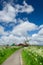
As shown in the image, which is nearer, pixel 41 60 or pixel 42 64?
pixel 42 64

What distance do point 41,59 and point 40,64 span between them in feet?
6.97

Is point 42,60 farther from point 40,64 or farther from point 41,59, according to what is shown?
point 40,64

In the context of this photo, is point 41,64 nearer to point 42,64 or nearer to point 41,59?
point 42,64

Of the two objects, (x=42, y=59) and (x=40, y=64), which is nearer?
(x=40, y=64)

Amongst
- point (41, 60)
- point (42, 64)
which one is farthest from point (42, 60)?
point (42, 64)

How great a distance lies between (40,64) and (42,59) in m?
2.04

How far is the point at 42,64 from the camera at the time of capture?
57.5 ft

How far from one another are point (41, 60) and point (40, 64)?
6.29 ft

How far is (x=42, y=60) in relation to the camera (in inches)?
758

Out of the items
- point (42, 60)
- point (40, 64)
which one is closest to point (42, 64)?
point (40, 64)

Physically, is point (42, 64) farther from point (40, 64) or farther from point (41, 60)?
point (41, 60)

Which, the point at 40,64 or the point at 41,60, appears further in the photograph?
the point at 41,60

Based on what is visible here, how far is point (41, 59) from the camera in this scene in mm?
19531

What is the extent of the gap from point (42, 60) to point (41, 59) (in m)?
0.30
